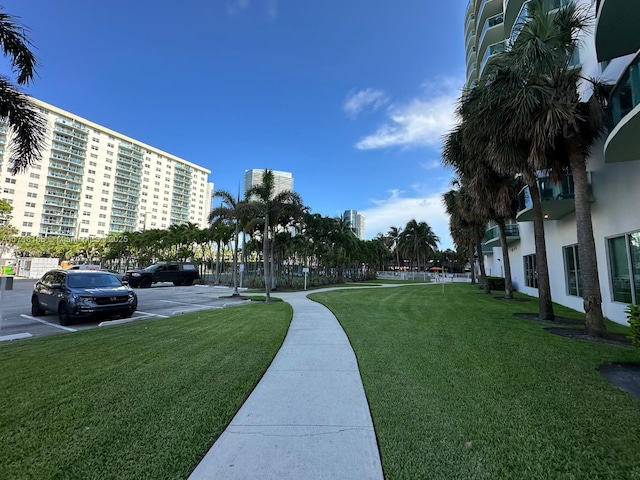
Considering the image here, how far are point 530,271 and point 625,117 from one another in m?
16.3

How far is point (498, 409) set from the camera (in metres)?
3.50

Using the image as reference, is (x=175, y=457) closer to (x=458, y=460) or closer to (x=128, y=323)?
(x=458, y=460)

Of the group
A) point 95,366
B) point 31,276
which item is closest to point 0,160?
point 31,276

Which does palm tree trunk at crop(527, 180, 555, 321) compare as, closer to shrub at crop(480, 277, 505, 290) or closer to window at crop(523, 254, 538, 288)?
window at crop(523, 254, 538, 288)

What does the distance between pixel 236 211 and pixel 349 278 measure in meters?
27.7

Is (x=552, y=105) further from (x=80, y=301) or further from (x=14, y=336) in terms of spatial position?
(x=14, y=336)

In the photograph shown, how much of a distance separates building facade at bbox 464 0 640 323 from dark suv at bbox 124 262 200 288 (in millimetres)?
26475

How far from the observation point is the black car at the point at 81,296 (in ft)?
29.0

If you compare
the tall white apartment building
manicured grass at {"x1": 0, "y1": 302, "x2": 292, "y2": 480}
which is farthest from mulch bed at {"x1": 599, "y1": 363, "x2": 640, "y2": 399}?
the tall white apartment building

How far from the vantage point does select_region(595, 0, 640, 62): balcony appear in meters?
6.73

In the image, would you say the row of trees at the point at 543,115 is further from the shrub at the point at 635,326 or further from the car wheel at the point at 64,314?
the car wheel at the point at 64,314

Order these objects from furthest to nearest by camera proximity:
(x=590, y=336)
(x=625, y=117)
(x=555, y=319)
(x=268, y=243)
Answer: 1. (x=268, y=243)
2. (x=555, y=319)
3. (x=590, y=336)
4. (x=625, y=117)

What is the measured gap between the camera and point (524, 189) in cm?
1518

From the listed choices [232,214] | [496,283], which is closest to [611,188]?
[496,283]
